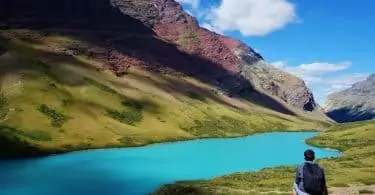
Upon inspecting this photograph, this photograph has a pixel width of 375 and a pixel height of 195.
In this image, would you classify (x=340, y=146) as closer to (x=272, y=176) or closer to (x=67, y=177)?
(x=272, y=176)

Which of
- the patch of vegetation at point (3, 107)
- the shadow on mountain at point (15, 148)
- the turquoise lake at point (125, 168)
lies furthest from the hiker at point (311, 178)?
the patch of vegetation at point (3, 107)

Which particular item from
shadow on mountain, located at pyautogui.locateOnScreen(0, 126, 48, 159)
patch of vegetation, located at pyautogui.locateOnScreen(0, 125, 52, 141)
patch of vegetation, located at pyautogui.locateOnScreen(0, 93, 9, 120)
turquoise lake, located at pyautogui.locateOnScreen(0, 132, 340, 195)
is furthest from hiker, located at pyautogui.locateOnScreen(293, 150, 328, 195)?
patch of vegetation, located at pyautogui.locateOnScreen(0, 93, 9, 120)

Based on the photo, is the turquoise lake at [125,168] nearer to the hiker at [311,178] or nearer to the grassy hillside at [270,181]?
the grassy hillside at [270,181]

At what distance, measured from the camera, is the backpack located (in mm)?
21875

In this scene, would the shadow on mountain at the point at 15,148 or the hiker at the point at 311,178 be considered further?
the shadow on mountain at the point at 15,148

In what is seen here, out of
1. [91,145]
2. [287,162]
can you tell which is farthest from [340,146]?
[91,145]

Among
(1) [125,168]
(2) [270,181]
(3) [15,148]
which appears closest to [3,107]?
(3) [15,148]

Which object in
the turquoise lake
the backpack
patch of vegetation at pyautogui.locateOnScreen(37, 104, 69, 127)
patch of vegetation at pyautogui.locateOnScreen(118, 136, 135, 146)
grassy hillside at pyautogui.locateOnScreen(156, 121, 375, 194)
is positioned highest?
patch of vegetation at pyautogui.locateOnScreen(37, 104, 69, 127)

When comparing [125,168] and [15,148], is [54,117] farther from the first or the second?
[125,168]

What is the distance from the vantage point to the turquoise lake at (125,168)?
301ft

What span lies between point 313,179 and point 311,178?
0.31 ft

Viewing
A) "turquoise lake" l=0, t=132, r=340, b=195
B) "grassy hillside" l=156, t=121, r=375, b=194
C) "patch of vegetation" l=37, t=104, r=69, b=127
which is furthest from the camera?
"patch of vegetation" l=37, t=104, r=69, b=127

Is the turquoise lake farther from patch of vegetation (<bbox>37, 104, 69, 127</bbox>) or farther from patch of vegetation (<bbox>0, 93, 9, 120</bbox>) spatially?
patch of vegetation (<bbox>0, 93, 9, 120</bbox>)

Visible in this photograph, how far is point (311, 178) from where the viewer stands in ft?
72.0
